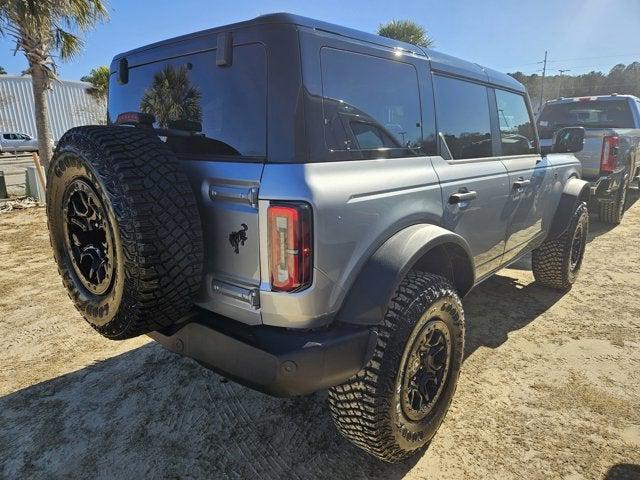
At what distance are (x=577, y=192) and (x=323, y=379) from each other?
362 cm

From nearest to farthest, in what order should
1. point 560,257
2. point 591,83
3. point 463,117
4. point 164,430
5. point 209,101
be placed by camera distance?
1. point 209,101
2. point 164,430
3. point 463,117
4. point 560,257
5. point 591,83

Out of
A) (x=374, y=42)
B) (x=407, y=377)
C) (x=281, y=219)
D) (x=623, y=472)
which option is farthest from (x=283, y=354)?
(x=623, y=472)

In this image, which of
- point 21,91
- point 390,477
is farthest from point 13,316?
point 21,91

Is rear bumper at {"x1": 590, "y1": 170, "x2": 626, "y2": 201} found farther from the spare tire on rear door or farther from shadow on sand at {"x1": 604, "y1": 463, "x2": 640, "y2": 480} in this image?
the spare tire on rear door

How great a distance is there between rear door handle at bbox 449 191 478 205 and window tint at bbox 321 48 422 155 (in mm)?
365

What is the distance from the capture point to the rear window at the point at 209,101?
180cm

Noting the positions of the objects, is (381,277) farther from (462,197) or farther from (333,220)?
(462,197)

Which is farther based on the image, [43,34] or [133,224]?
[43,34]

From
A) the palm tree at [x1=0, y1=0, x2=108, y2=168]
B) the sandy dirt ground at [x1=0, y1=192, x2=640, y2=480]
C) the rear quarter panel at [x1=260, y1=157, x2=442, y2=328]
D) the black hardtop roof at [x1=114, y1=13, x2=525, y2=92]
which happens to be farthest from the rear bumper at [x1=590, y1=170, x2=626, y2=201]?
the palm tree at [x1=0, y1=0, x2=108, y2=168]

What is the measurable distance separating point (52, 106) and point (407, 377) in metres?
39.0

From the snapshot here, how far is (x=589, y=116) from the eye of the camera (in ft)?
24.0

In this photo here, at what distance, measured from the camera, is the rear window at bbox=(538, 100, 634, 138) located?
7113mm

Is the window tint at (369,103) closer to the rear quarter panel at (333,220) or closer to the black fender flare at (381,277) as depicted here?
the rear quarter panel at (333,220)

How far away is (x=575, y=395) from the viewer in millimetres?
2750
